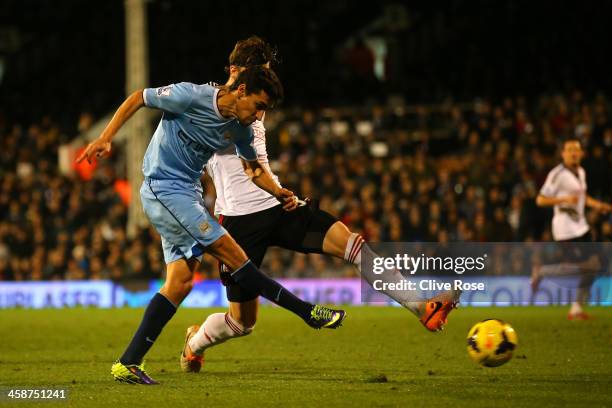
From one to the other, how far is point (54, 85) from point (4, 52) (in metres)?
5.90

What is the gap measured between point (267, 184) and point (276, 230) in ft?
1.54

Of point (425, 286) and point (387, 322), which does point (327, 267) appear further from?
point (425, 286)

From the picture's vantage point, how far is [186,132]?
7715mm

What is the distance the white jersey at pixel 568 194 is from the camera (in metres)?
13.7

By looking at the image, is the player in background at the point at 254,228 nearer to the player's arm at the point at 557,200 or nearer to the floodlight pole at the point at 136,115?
the player's arm at the point at 557,200

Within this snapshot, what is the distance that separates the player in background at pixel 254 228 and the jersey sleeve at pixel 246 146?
0.28 meters

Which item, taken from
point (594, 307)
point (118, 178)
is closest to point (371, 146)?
point (118, 178)

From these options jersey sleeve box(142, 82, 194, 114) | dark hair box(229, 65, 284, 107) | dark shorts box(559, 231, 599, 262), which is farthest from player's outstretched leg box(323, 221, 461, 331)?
dark shorts box(559, 231, 599, 262)

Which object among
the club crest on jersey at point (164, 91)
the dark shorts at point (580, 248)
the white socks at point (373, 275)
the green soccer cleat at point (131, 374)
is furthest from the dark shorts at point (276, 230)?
the dark shorts at point (580, 248)

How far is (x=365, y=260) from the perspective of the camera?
27.5ft

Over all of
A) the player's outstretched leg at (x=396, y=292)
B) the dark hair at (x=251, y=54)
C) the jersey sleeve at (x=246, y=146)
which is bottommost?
the player's outstretched leg at (x=396, y=292)

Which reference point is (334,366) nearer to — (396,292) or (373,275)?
(373,275)

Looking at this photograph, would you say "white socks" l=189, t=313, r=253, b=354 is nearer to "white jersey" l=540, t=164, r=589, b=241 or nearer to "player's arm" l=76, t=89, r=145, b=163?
"player's arm" l=76, t=89, r=145, b=163

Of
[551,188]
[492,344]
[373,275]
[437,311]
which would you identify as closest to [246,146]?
[373,275]
